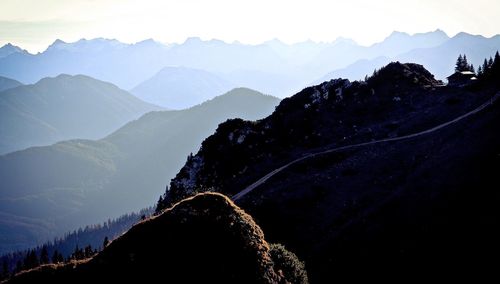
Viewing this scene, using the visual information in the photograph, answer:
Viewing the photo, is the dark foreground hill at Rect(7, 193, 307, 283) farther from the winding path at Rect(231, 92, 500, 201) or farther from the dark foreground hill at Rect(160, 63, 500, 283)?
the winding path at Rect(231, 92, 500, 201)

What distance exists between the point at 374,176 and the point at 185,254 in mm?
47918

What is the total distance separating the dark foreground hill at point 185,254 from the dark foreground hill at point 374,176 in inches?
824

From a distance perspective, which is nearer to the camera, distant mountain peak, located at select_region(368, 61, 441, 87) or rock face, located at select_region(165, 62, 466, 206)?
rock face, located at select_region(165, 62, 466, 206)

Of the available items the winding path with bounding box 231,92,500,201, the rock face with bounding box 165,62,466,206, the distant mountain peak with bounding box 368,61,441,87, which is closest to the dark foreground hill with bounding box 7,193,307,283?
the winding path with bounding box 231,92,500,201

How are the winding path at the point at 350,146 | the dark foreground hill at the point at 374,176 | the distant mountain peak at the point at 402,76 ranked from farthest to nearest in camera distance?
1. the distant mountain peak at the point at 402,76
2. the winding path at the point at 350,146
3. the dark foreground hill at the point at 374,176

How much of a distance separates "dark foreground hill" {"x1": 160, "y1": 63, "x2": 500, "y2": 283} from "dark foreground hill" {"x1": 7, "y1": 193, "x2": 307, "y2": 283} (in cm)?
2094

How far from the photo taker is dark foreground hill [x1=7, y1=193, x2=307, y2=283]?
3322cm

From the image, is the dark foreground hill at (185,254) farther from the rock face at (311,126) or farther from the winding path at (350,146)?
the rock face at (311,126)

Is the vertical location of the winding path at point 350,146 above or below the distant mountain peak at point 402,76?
below

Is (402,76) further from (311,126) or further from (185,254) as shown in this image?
(185,254)

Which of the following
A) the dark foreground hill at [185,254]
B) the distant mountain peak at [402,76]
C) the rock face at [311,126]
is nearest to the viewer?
the dark foreground hill at [185,254]

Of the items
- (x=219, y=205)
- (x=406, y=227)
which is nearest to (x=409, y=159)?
(x=406, y=227)

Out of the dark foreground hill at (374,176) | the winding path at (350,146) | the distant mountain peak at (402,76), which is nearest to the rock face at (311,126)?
the distant mountain peak at (402,76)

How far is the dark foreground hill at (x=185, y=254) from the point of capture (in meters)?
33.2
